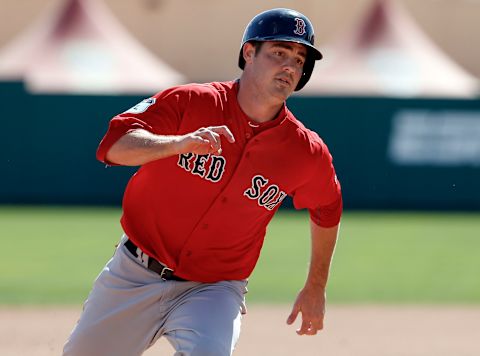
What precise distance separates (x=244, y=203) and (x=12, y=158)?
13.0 metres

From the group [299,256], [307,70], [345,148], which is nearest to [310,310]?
[307,70]

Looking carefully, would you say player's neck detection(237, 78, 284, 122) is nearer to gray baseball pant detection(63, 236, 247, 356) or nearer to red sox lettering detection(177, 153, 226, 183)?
red sox lettering detection(177, 153, 226, 183)

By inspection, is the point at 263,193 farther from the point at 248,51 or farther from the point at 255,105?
the point at 248,51

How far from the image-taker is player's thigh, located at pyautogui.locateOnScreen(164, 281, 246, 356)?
16.3ft

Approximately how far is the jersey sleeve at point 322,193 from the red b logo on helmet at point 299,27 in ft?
2.04

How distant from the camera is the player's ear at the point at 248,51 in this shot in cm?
555

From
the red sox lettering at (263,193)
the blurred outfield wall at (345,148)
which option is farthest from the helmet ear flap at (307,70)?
the blurred outfield wall at (345,148)

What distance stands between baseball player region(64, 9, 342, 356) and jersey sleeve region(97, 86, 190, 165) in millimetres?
10

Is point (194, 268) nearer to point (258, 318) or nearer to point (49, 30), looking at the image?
point (258, 318)

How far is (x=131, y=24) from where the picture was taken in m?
30.0

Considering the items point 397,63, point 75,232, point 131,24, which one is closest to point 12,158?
point 75,232

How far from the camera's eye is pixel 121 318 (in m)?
5.39

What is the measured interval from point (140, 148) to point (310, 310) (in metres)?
1.49

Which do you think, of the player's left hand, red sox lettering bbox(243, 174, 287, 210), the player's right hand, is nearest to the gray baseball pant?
the player's left hand
